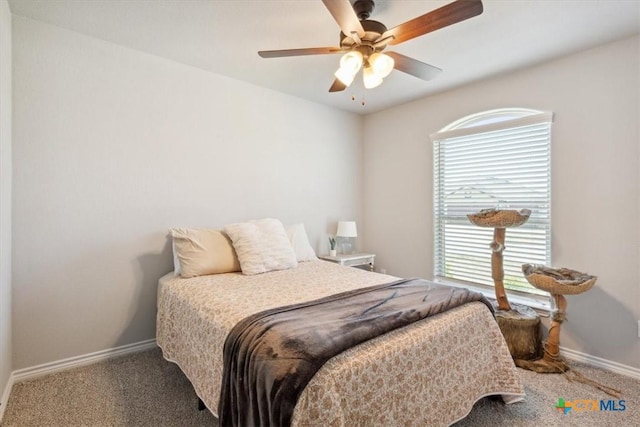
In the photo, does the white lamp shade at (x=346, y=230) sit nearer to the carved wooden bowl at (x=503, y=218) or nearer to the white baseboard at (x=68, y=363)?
the carved wooden bowl at (x=503, y=218)

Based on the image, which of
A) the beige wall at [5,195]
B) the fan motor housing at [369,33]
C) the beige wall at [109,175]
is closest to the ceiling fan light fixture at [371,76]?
the fan motor housing at [369,33]

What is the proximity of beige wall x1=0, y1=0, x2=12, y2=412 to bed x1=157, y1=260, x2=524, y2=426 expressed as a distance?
875 mm

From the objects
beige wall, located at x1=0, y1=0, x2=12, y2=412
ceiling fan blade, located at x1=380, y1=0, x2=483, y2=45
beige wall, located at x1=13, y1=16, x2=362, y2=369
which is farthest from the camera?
beige wall, located at x1=13, y1=16, x2=362, y2=369

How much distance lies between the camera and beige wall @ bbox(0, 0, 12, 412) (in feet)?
6.13

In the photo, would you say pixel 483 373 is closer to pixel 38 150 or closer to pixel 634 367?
pixel 634 367

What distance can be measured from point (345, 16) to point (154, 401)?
2510 mm

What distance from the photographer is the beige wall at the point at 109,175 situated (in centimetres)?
220

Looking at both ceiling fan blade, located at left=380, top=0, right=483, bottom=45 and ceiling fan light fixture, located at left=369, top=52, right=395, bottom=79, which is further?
ceiling fan light fixture, located at left=369, top=52, right=395, bottom=79

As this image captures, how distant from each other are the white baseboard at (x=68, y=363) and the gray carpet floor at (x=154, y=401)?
5 cm

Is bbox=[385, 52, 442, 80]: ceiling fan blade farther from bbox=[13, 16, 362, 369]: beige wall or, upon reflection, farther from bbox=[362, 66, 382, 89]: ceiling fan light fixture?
bbox=[13, 16, 362, 369]: beige wall

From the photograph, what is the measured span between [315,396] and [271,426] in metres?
0.18

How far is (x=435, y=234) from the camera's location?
11.6 feet

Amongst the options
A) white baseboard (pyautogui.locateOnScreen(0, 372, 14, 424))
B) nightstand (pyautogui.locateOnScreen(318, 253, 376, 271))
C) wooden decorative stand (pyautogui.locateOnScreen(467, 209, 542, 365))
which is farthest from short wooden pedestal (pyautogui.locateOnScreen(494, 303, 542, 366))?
white baseboard (pyautogui.locateOnScreen(0, 372, 14, 424))

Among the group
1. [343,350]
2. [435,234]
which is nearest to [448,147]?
[435,234]
